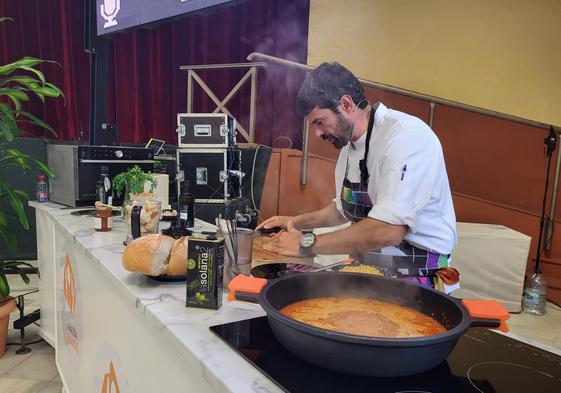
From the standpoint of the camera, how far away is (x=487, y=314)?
73 centimetres

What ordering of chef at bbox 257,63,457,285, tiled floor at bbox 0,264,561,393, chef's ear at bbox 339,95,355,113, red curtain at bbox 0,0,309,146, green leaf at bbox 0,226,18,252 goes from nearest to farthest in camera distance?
chef at bbox 257,63,457,285
chef's ear at bbox 339,95,355,113
tiled floor at bbox 0,264,561,393
green leaf at bbox 0,226,18,252
red curtain at bbox 0,0,309,146

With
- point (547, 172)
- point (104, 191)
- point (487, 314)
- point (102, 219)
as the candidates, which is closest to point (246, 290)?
point (487, 314)

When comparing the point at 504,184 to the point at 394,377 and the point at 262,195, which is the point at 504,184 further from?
the point at 394,377

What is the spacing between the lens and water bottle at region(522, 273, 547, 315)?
138 inches

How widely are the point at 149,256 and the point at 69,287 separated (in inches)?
41.4

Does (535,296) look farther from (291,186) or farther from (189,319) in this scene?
(189,319)

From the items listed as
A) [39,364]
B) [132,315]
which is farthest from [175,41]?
[132,315]

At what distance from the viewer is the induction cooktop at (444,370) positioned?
0.66m

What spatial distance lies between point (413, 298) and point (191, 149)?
9.74 feet

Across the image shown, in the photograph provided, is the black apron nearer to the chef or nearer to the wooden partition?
the chef

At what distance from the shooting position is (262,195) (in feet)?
13.7

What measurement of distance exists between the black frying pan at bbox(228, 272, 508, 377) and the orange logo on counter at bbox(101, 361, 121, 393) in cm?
68

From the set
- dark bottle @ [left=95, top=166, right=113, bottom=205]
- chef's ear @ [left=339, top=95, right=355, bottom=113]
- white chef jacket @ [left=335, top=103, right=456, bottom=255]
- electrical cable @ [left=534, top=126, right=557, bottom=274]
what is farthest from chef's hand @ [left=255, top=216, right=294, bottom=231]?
electrical cable @ [left=534, top=126, right=557, bottom=274]

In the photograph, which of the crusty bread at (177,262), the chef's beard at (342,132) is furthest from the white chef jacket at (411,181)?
the crusty bread at (177,262)
